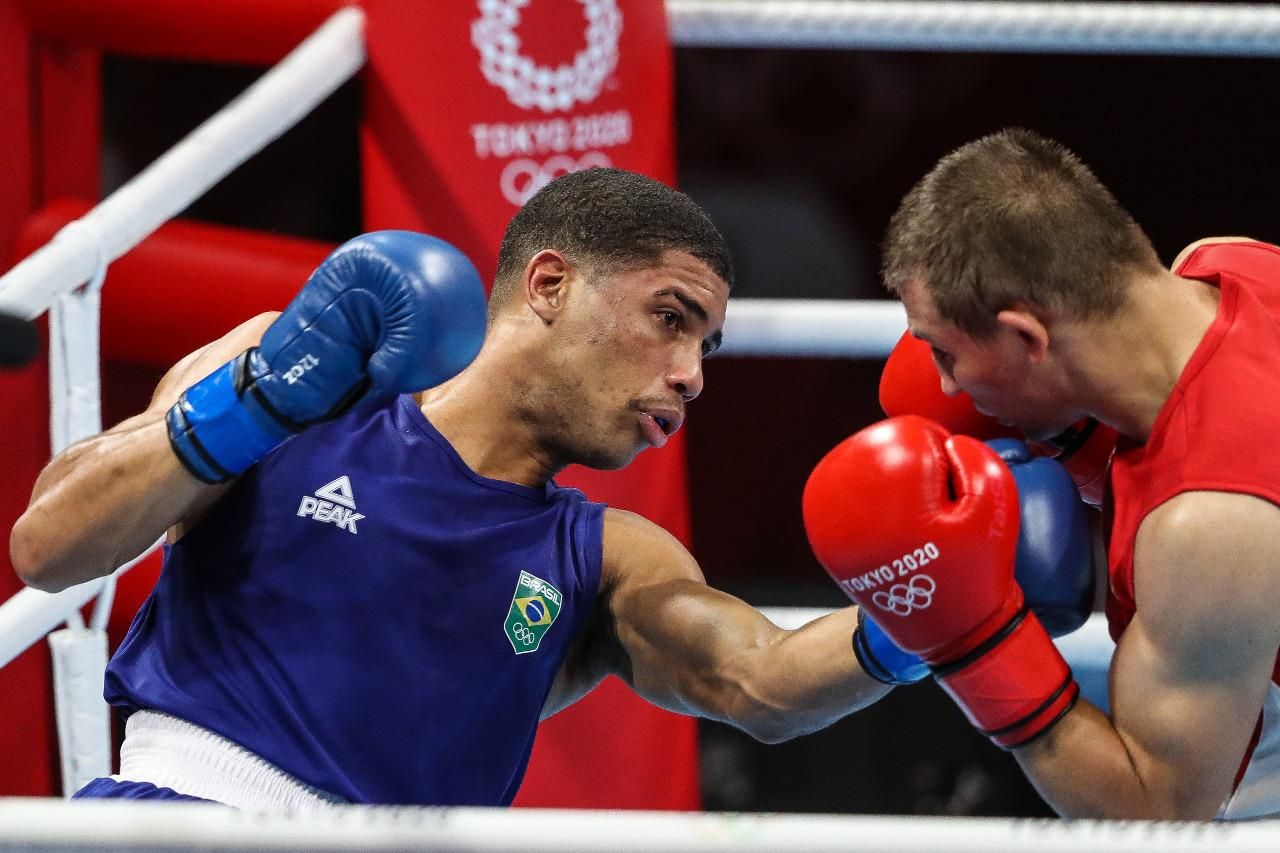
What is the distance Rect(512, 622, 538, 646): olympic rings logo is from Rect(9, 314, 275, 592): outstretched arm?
400mm

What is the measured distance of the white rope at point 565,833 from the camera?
1.14 m

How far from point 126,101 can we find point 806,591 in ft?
6.79

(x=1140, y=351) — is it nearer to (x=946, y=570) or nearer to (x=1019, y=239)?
(x=1019, y=239)

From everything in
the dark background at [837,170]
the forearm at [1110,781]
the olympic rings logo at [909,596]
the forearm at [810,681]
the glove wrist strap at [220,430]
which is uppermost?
the glove wrist strap at [220,430]

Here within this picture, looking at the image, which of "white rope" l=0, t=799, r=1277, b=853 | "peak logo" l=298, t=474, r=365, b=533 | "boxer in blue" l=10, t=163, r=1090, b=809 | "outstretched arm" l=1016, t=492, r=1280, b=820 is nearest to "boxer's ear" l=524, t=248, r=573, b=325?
"boxer in blue" l=10, t=163, r=1090, b=809

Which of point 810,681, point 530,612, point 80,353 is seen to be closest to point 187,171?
A: point 80,353

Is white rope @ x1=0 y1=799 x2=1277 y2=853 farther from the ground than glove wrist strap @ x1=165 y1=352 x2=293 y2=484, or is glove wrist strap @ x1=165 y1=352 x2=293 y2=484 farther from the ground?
white rope @ x1=0 y1=799 x2=1277 y2=853

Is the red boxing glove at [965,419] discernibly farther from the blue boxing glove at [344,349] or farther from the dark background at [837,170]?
the dark background at [837,170]

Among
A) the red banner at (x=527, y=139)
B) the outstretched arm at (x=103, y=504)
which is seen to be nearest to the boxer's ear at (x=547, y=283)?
the red banner at (x=527, y=139)

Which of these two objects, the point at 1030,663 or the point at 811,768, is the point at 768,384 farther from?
the point at 1030,663

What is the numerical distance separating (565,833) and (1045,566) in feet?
2.62

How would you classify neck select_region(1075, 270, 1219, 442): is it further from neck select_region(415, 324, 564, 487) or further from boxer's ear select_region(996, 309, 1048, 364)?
neck select_region(415, 324, 564, 487)

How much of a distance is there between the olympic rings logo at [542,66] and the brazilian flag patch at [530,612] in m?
0.79

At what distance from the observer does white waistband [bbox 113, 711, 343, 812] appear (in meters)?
1.90
